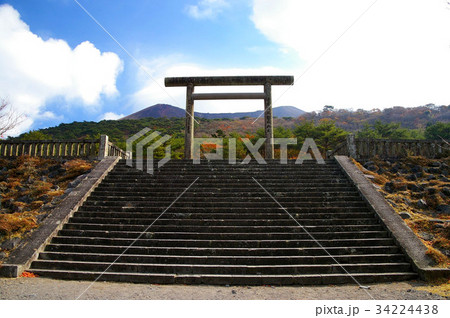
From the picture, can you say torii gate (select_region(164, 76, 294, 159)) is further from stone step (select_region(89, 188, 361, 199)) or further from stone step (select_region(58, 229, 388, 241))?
stone step (select_region(58, 229, 388, 241))

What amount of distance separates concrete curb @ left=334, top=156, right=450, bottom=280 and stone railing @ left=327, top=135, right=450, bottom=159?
2016mm

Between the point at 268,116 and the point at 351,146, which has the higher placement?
the point at 268,116

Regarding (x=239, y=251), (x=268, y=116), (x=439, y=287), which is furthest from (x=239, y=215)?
(x=268, y=116)

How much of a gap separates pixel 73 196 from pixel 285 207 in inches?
222

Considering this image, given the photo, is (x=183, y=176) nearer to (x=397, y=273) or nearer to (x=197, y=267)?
(x=197, y=267)

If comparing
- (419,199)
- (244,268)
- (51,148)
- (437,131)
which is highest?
(437,131)

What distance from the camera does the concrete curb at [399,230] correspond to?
209 inches

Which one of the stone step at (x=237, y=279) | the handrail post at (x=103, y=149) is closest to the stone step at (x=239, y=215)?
the stone step at (x=237, y=279)

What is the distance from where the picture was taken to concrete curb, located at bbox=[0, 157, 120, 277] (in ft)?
18.2

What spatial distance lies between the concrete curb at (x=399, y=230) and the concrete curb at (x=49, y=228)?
24.1 feet

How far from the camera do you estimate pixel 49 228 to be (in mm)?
6699

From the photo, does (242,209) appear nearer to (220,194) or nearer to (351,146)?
(220,194)

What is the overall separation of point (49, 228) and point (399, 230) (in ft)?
25.4

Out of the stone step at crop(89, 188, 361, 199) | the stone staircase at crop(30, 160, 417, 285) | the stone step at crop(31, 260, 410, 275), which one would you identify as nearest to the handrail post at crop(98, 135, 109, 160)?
the stone staircase at crop(30, 160, 417, 285)
